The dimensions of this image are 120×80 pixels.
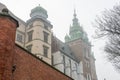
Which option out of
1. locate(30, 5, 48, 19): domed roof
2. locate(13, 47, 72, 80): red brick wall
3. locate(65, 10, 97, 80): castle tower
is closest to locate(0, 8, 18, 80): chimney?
locate(13, 47, 72, 80): red brick wall

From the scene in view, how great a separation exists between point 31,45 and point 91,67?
79.5 ft

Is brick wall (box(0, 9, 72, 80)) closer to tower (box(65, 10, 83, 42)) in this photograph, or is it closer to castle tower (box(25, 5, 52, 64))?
castle tower (box(25, 5, 52, 64))

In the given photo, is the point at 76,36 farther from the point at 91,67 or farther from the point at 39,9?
the point at 39,9

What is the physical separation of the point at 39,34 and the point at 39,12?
477 centimetres

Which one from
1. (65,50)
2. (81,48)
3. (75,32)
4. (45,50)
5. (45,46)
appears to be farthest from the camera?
(75,32)

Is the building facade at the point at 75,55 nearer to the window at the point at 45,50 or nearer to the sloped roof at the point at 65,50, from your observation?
the sloped roof at the point at 65,50

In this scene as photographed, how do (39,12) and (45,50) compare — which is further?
(39,12)

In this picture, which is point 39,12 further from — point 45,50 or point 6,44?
point 6,44

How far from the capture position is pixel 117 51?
14047 mm

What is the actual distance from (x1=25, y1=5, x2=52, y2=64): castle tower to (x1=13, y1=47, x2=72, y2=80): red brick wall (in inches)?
1028

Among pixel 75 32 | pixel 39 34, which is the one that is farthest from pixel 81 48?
pixel 39 34

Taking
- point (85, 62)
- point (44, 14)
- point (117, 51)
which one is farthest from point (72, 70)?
point (117, 51)

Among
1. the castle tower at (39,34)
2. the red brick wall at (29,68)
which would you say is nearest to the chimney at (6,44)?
the red brick wall at (29,68)

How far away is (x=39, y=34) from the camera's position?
4141 centimetres
